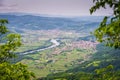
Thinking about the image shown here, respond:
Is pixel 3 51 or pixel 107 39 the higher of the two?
pixel 107 39

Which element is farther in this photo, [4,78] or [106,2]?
[4,78]

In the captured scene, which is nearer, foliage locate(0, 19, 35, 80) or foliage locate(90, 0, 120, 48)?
foliage locate(90, 0, 120, 48)

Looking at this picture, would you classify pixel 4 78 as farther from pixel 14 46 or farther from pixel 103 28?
pixel 103 28

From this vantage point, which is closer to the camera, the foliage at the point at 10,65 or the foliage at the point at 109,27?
the foliage at the point at 109,27

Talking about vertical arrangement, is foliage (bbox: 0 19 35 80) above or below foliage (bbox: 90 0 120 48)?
below

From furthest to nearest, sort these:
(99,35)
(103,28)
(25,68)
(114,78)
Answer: (25,68)
(114,78)
(99,35)
(103,28)

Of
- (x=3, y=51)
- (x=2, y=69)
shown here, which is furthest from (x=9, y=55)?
(x=2, y=69)

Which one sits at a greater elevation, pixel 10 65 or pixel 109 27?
pixel 109 27

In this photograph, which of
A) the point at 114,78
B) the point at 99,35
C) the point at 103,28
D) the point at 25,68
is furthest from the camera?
the point at 25,68

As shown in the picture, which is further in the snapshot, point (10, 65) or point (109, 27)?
point (10, 65)

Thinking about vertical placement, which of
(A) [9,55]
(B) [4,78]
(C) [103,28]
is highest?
(C) [103,28]

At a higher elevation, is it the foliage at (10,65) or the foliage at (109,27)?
the foliage at (109,27)
